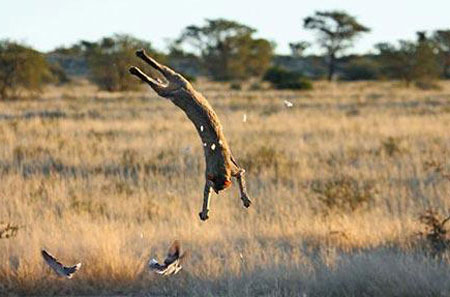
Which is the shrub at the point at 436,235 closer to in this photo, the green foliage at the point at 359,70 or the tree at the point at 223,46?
the tree at the point at 223,46

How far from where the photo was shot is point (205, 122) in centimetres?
145

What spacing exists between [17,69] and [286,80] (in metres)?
20.8

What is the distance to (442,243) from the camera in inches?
278

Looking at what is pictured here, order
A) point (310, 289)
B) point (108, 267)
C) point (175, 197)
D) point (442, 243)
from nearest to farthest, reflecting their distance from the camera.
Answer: point (310, 289), point (108, 267), point (442, 243), point (175, 197)

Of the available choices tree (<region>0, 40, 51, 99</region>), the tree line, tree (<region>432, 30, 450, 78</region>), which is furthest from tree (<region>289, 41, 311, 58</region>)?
tree (<region>0, 40, 51, 99</region>)

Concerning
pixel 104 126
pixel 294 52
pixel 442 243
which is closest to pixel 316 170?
pixel 442 243

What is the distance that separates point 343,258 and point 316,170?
21.3ft

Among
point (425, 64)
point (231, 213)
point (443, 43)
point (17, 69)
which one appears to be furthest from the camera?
point (443, 43)

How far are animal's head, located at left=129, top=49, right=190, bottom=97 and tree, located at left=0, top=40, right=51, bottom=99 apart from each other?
122 ft

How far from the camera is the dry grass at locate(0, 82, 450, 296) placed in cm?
614

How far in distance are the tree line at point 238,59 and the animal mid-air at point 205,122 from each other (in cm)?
2018

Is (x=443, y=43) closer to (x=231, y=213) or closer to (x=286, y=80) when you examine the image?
(x=286, y=80)

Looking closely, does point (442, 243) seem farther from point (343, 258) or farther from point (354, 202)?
point (354, 202)

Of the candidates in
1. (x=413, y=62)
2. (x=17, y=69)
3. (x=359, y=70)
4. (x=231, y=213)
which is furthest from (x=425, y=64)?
(x=231, y=213)
